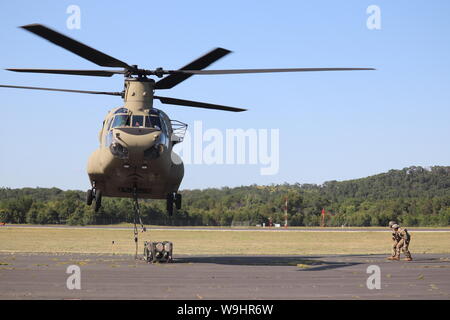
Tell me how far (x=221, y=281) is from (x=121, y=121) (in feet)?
28.0

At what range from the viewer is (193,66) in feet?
Answer: 82.8

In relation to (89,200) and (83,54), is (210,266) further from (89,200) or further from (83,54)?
(83,54)

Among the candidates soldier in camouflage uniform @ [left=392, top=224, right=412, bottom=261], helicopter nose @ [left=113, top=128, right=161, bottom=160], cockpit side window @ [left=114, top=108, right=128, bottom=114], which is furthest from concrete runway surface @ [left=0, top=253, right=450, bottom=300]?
cockpit side window @ [left=114, top=108, right=128, bottom=114]

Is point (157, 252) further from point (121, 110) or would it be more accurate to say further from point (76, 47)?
point (76, 47)

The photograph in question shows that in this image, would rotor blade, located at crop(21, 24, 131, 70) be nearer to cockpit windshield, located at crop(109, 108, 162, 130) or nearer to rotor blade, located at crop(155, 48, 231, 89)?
cockpit windshield, located at crop(109, 108, 162, 130)

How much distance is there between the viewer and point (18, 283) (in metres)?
16.8

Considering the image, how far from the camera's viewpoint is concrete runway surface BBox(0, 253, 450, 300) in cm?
1478

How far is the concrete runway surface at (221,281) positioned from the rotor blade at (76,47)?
27.4 feet

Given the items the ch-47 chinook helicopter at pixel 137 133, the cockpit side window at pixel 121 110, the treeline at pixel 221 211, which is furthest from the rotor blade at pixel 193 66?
the treeline at pixel 221 211

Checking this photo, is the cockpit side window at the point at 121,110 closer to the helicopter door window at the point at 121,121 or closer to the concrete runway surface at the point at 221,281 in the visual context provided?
the helicopter door window at the point at 121,121

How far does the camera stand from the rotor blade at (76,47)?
2030 centimetres

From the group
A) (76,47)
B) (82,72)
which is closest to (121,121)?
(82,72)
